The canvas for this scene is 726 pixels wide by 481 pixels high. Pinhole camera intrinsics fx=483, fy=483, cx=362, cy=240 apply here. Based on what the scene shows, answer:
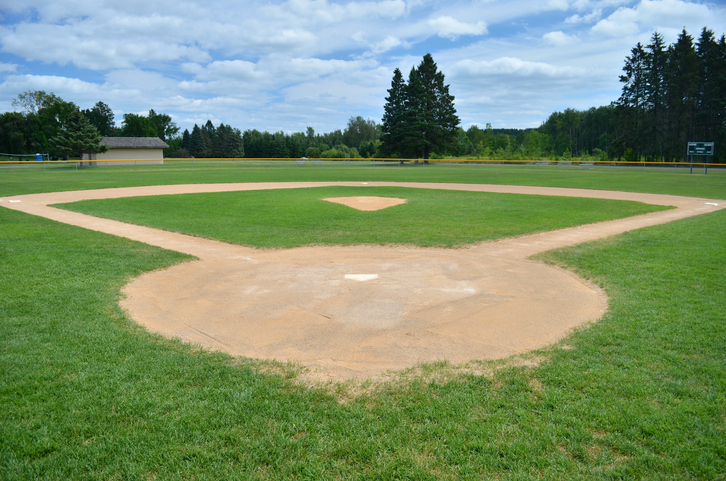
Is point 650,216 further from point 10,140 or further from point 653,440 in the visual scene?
point 10,140

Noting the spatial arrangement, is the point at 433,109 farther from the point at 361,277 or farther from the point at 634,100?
the point at 361,277

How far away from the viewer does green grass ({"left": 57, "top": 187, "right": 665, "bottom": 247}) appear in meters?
11.0

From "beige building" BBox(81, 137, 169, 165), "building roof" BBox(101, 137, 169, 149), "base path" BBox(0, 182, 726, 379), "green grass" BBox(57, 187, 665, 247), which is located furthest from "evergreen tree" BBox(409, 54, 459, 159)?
"base path" BBox(0, 182, 726, 379)

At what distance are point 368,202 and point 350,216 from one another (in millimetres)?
3528

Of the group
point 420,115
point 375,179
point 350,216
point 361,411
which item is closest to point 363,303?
point 361,411

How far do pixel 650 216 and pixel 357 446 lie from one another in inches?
579

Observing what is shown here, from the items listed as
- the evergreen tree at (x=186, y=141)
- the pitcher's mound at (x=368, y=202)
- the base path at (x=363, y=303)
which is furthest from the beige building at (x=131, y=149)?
the base path at (x=363, y=303)

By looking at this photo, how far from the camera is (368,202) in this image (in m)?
17.7

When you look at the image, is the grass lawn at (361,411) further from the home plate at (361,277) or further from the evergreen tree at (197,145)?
the evergreen tree at (197,145)

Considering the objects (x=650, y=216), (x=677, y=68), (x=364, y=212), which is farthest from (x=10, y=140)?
(x=677, y=68)

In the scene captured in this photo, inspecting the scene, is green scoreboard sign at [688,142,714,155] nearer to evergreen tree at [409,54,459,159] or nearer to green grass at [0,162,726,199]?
green grass at [0,162,726,199]

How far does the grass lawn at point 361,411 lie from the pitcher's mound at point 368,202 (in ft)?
37.3

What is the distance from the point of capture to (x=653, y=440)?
10.2 ft

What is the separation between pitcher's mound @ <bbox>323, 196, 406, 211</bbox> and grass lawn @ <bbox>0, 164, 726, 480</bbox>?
37.3 feet
